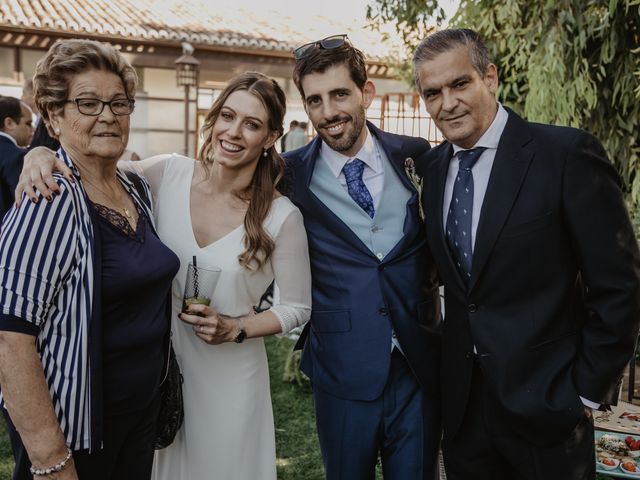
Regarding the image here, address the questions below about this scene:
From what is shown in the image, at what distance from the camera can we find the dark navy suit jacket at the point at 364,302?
2.76 metres

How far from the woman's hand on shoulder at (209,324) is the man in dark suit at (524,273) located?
826 millimetres

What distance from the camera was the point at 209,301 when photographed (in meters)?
2.41

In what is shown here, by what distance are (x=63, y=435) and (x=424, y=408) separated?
1461 mm

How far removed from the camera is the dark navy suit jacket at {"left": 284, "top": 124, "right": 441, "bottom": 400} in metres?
2.76

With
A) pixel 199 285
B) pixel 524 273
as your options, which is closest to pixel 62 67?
pixel 199 285

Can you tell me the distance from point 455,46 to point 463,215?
63 cm

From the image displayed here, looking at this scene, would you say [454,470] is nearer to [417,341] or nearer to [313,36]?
[417,341]

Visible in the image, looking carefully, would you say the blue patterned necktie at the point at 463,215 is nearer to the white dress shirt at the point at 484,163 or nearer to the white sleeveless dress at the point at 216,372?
the white dress shirt at the point at 484,163

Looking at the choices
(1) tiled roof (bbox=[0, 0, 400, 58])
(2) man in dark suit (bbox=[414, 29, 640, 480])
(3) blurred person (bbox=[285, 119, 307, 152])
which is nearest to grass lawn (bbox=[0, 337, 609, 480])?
(2) man in dark suit (bbox=[414, 29, 640, 480])

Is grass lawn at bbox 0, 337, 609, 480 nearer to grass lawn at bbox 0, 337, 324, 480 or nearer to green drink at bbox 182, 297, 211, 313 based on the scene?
grass lawn at bbox 0, 337, 324, 480

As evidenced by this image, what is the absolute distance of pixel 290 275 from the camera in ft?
8.82

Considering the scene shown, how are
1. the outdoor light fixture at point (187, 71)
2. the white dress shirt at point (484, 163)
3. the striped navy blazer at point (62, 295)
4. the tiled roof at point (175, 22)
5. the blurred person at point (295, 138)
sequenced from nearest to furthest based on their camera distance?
the striped navy blazer at point (62, 295), the white dress shirt at point (484, 163), the outdoor light fixture at point (187, 71), the tiled roof at point (175, 22), the blurred person at point (295, 138)

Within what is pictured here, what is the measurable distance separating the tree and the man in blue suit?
3.63 metres

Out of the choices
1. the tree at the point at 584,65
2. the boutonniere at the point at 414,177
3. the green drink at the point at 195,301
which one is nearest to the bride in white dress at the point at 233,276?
the green drink at the point at 195,301
